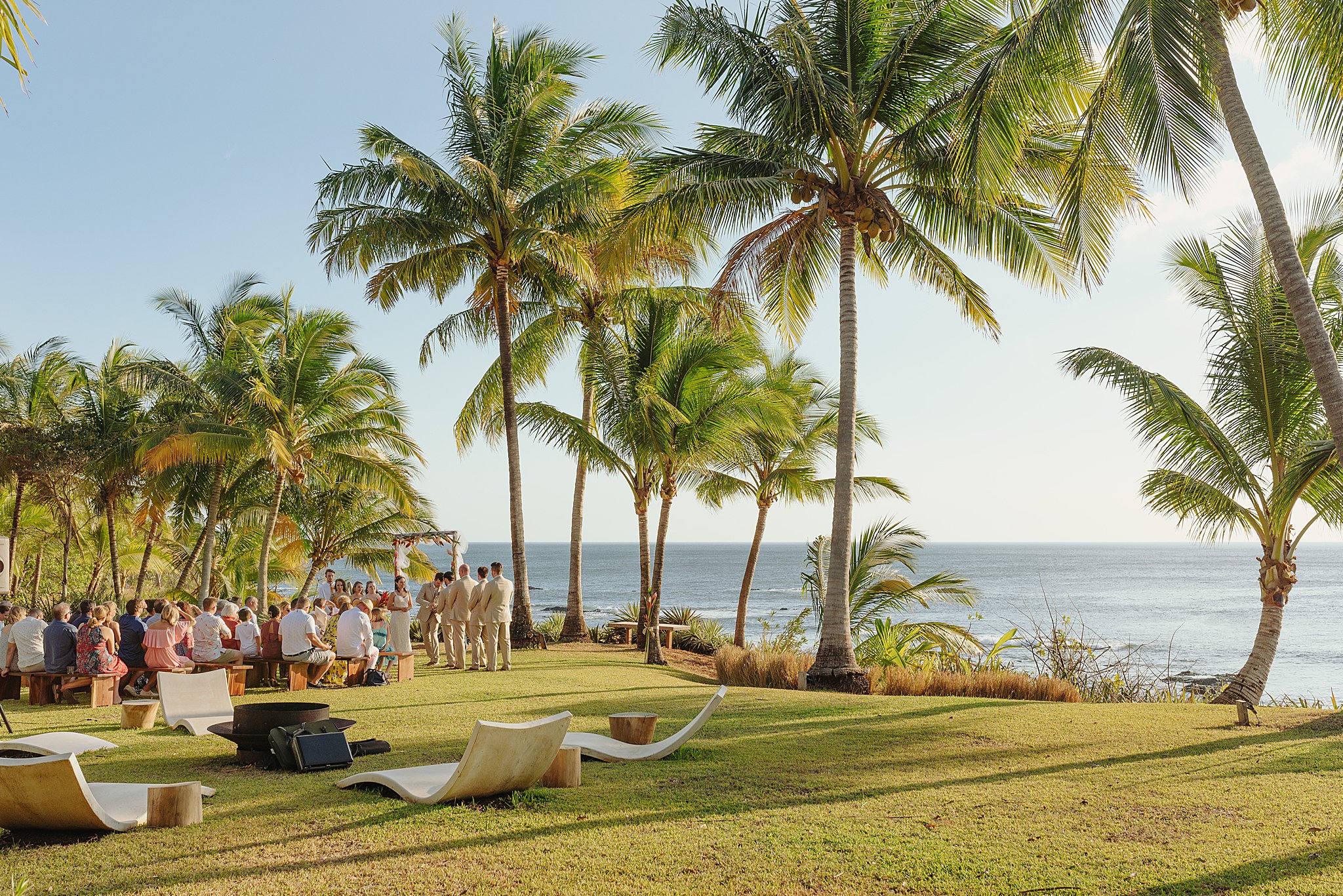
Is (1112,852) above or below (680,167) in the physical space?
below

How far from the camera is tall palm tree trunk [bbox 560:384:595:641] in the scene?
20297mm

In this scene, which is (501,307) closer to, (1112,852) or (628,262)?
(628,262)

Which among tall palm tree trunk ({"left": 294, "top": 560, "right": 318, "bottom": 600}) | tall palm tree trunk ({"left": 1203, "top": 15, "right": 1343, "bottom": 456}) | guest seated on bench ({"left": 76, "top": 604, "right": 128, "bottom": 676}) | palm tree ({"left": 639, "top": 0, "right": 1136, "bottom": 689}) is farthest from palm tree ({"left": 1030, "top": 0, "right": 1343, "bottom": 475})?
tall palm tree trunk ({"left": 294, "top": 560, "right": 318, "bottom": 600})

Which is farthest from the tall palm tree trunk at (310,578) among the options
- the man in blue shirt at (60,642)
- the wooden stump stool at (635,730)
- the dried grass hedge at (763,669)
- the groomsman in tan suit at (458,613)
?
the wooden stump stool at (635,730)

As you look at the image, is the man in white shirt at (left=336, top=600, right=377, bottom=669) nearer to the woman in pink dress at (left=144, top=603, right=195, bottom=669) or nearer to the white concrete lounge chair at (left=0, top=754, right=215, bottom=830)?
the woman in pink dress at (left=144, top=603, right=195, bottom=669)

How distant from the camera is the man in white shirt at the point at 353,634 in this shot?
12.5 metres

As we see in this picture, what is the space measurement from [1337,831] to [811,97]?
10.1 meters

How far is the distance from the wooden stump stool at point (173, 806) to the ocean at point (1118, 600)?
1080 centimetres

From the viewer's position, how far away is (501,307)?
59.8 feet

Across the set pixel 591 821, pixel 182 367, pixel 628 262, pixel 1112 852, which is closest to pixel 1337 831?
pixel 1112 852

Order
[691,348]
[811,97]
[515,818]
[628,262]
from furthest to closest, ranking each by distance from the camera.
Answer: [691,348] → [628,262] → [811,97] → [515,818]

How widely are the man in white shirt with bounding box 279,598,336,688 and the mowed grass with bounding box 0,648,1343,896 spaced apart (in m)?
3.35

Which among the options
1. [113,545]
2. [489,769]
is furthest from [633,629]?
[489,769]

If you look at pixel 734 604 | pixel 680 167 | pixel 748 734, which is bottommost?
pixel 734 604
